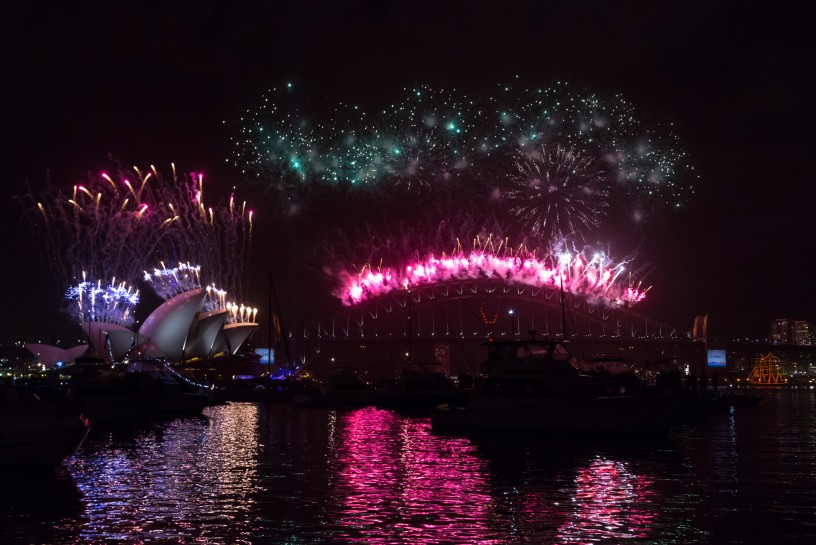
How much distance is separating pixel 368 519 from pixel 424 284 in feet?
419

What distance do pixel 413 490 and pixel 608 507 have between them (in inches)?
171

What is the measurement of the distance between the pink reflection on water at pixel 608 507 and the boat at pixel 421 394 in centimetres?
3100

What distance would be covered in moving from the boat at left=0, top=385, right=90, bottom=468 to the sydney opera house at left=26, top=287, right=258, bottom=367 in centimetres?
7513

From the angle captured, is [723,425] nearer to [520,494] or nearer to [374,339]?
[520,494]

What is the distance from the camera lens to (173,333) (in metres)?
99.1

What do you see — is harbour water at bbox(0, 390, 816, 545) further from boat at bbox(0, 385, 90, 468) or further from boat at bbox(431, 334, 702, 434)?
boat at bbox(431, 334, 702, 434)

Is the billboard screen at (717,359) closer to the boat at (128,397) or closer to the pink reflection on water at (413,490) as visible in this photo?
the boat at (128,397)

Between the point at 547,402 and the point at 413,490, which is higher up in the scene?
the point at 547,402

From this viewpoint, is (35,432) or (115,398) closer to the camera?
(35,432)

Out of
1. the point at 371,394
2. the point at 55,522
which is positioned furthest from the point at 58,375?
the point at 55,522

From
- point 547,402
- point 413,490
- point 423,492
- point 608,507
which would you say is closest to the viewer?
point 608,507

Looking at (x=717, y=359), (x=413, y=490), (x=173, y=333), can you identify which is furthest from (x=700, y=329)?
(x=413, y=490)

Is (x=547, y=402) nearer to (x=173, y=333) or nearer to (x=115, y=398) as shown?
(x=115, y=398)

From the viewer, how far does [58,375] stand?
98.9 metres
